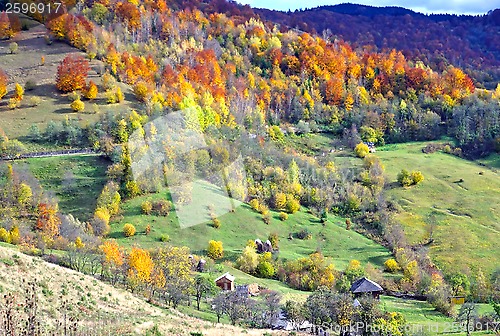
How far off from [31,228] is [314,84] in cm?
9766

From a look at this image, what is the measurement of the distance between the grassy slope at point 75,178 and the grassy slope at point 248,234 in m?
4.59

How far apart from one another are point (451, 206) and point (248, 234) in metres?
35.0

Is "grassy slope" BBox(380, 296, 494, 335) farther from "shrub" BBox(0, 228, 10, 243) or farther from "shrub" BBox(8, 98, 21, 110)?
"shrub" BBox(8, 98, 21, 110)

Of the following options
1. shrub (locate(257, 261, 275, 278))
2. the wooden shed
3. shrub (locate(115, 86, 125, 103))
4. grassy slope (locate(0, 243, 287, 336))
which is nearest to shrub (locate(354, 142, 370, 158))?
shrub (locate(115, 86, 125, 103))

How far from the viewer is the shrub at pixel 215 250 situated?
62669 mm

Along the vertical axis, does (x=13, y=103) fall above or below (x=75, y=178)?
above

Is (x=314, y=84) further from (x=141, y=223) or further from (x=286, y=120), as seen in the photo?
(x=141, y=223)

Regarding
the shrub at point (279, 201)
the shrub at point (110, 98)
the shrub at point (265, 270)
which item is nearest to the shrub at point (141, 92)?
the shrub at point (110, 98)

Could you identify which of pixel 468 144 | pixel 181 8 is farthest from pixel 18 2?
pixel 468 144

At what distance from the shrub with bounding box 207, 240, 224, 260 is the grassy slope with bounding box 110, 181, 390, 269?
3.42 feet

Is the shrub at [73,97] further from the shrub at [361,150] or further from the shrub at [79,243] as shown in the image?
the shrub at [361,150]

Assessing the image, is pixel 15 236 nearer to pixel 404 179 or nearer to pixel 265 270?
pixel 265 270

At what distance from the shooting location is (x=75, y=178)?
241 ft

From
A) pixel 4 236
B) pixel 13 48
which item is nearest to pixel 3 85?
pixel 13 48
